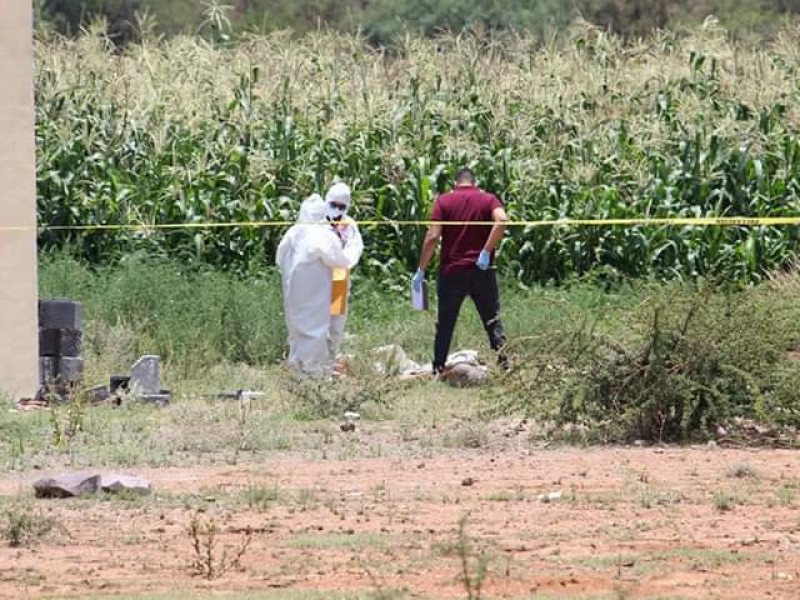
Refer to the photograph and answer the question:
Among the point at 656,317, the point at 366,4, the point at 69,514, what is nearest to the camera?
the point at 69,514

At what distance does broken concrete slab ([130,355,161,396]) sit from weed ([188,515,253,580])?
6.49 m

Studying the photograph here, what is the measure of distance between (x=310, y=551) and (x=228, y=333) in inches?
377

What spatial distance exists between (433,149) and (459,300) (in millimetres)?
5018

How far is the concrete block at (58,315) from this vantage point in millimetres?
17203

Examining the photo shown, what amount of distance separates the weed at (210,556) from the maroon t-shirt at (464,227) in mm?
8209

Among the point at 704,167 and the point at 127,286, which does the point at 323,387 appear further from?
the point at 704,167

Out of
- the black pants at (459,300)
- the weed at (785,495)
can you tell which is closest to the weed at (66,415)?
the black pants at (459,300)

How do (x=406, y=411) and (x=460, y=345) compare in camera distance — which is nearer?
(x=406, y=411)

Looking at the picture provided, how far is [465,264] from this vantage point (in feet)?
59.5

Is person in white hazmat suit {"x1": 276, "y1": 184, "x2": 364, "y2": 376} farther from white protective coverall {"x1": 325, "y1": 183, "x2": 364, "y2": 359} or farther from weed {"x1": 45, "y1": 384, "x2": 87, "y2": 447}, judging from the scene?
weed {"x1": 45, "y1": 384, "x2": 87, "y2": 447}

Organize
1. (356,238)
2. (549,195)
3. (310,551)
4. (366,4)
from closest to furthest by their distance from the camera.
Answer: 1. (310,551)
2. (356,238)
3. (549,195)
4. (366,4)

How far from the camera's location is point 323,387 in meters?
15.5

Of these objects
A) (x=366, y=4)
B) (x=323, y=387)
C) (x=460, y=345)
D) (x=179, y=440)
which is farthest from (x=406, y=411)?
(x=366, y=4)

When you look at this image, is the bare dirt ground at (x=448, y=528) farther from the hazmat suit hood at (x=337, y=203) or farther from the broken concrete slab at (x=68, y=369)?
the hazmat suit hood at (x=337, y=203)
